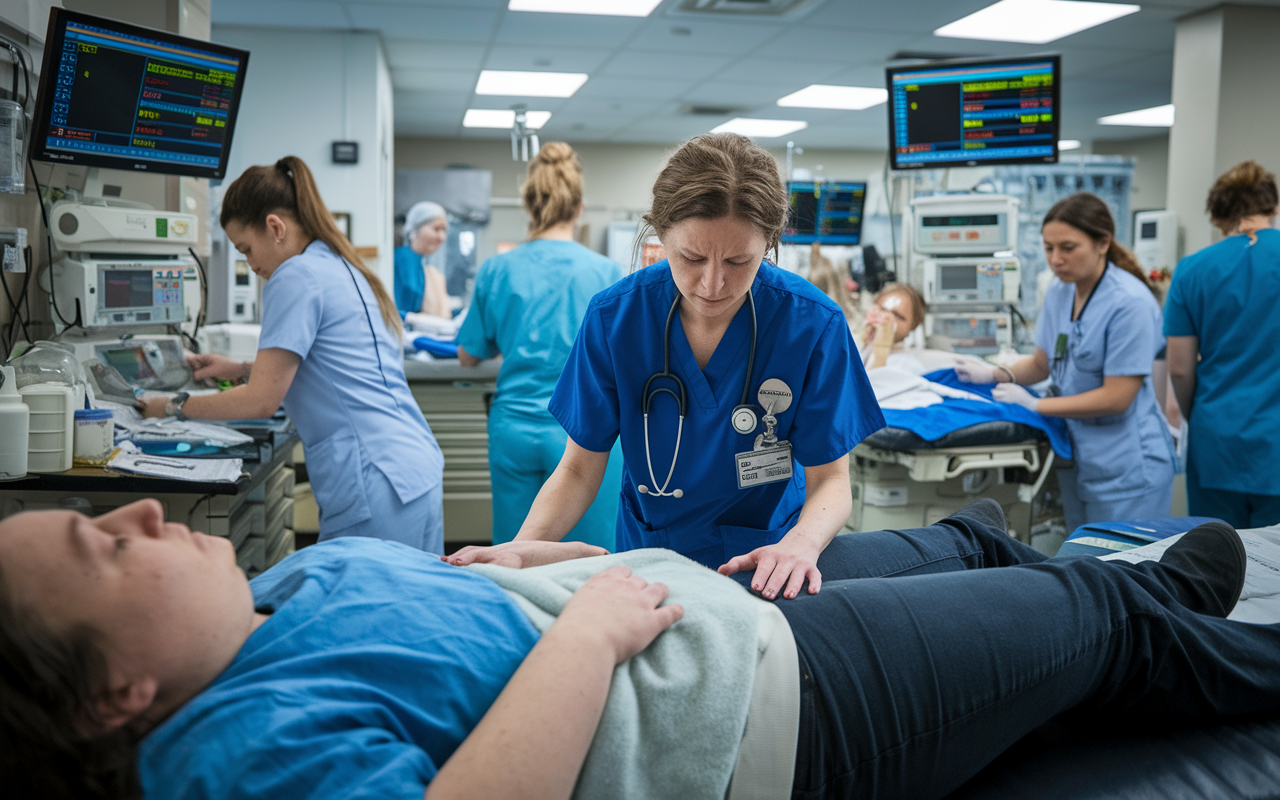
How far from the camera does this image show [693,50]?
6.02 metres

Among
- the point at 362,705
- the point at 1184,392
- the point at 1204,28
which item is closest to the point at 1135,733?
the point at 362,705

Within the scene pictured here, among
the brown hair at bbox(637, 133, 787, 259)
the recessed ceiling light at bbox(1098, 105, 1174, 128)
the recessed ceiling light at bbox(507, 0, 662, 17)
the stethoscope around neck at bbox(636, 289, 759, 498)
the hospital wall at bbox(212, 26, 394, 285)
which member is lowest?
the stethoscope around neck at bbox(636, 289, 759, 498)

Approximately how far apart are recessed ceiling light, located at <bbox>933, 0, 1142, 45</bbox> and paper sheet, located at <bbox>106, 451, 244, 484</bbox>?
489 cm

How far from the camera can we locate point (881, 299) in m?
3.82

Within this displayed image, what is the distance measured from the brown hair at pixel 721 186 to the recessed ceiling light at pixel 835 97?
621 centimetres

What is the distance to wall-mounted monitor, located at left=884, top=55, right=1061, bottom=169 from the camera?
3410 mm

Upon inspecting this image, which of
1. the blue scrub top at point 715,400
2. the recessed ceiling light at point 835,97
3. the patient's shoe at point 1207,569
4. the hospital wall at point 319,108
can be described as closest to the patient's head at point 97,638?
the blue scrub top at point 715,400

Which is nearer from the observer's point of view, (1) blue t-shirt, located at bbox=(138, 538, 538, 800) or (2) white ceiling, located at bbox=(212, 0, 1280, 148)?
(1) blue t-shirt, located at bbox=(138, 538, 538, 800)

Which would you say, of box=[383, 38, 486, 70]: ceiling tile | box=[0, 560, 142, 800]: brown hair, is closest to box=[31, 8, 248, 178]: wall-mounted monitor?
box=[0, 560, 142, 800]: brown hair

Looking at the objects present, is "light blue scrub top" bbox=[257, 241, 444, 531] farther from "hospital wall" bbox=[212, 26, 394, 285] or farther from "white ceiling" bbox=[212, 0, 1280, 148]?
"hospital wall" bbox=[212, 26, 394, 285]

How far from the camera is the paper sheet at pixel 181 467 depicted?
5.88 ft

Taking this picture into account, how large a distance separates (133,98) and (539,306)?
1.18 meters

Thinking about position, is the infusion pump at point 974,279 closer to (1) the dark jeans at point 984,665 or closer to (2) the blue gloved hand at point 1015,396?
(2) the blue gloved hand at point 1015,396

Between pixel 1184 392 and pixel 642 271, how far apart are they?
2402 millimetres
